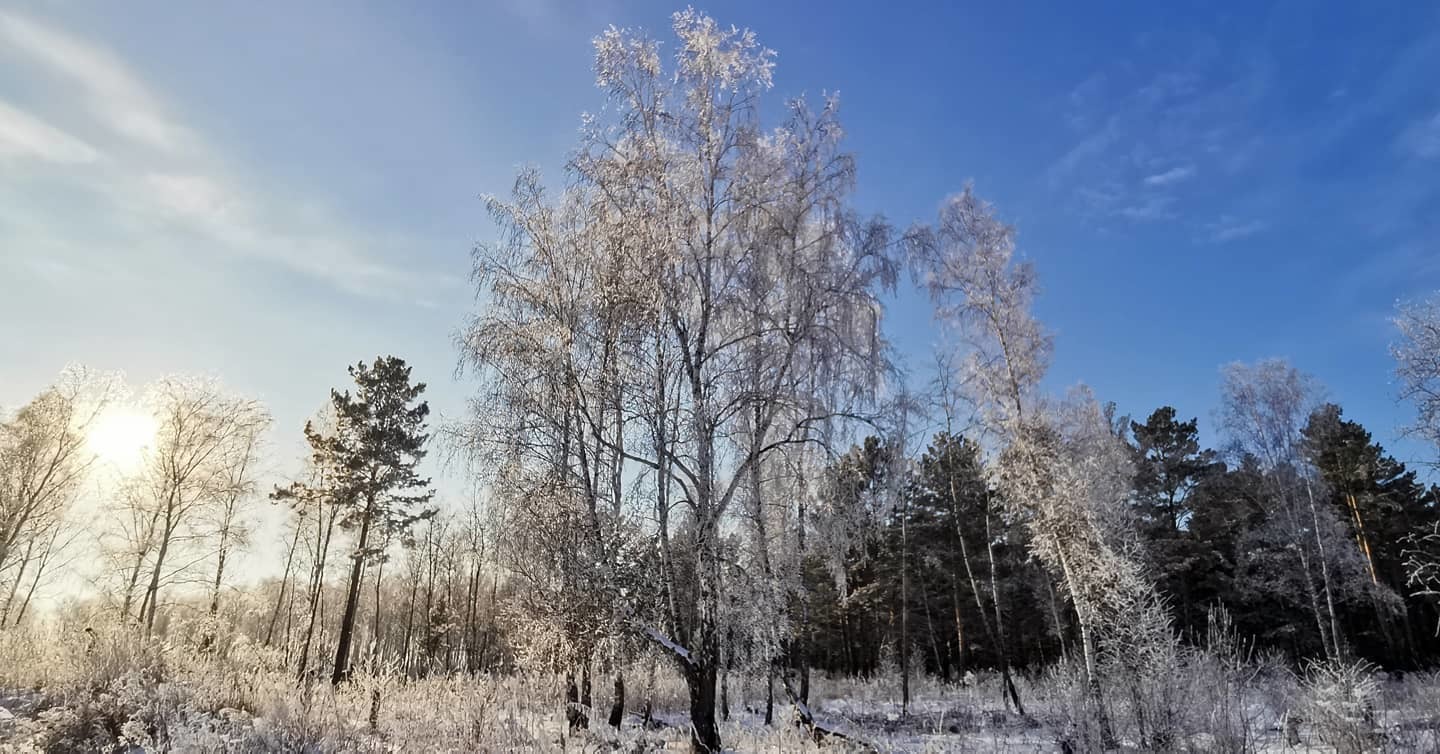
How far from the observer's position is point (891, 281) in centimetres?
955

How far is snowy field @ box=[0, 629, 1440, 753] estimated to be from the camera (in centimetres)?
625

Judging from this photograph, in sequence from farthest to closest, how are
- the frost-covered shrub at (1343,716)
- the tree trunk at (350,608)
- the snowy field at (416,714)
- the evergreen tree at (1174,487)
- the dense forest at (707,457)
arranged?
the evergreen tree at (1174,487) → the tree trunk at (350,608) → the dense forest at (707,457) → the snowy field at (416,714) → the frost-covered shrub at (1343,716)


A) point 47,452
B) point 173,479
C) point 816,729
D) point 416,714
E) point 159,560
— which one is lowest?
point 816,729

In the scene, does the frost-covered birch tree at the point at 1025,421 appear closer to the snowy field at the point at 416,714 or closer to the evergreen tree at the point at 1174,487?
the snowy field at the point at 416,714

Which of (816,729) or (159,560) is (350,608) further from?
(816,729)

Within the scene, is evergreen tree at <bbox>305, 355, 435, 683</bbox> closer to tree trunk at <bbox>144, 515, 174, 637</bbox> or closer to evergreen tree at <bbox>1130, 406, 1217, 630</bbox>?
tree trunk at <bbox>144, 515, 174, 637</bbox>

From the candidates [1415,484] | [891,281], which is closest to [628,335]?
[891,281]

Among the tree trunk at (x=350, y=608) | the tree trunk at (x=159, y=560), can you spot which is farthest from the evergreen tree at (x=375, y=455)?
the tree trunk at (x=159, y=560)

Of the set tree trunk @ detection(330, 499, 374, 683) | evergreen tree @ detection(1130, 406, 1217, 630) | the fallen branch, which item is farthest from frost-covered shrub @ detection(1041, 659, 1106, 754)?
evergreen tree @ detection(1130, 406, 1217, 630)

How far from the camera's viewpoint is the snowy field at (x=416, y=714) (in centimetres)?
625

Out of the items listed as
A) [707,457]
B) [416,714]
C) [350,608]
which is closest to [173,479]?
[350,608]

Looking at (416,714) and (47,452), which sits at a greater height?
(47,452)

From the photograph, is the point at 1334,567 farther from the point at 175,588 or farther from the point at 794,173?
the point at 175,588

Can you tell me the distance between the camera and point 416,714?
7180mm
